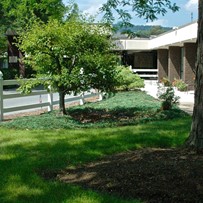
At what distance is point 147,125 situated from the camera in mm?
10672

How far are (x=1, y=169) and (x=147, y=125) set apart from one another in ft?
16.3

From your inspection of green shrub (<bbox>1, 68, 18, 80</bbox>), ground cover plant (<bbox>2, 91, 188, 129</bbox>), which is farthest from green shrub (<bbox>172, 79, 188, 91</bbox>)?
green shrub (<bbox>1, 68, 18, 80</bbox>)

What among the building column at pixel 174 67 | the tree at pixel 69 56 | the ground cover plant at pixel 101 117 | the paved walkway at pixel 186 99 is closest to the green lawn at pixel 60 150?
the ground cover plant at pixel 101 117

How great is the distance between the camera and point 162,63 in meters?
38.3

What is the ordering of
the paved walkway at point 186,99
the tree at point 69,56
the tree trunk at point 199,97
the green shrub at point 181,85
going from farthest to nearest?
the green shrub at point 181,85 < the paved walkway at point 186,99 < the tree at point 69,56 < the tree trunk at point 199,97

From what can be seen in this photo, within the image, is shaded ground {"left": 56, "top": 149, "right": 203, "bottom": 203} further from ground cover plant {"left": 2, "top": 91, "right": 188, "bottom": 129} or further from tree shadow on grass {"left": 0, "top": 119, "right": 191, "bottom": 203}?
ground cover plant {"left": 2, "top": 91, "right": 188, "bottom": 129}

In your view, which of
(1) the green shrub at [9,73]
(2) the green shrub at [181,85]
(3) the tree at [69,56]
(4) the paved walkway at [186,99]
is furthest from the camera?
(1) the green shrub at [9,73]

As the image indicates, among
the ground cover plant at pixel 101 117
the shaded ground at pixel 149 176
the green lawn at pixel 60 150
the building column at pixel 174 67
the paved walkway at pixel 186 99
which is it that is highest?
the building column at pixel 174 67

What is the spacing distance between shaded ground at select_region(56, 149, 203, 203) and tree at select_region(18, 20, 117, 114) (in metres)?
6.02

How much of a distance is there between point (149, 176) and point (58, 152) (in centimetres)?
251

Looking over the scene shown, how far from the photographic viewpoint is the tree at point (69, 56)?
12117mm

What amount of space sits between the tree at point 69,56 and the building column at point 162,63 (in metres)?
25.1

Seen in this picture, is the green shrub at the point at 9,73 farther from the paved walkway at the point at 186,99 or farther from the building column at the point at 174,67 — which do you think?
the paved walkway at the point at 186,99

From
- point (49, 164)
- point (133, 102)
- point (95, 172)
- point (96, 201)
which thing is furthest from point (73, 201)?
point (133, 102)
